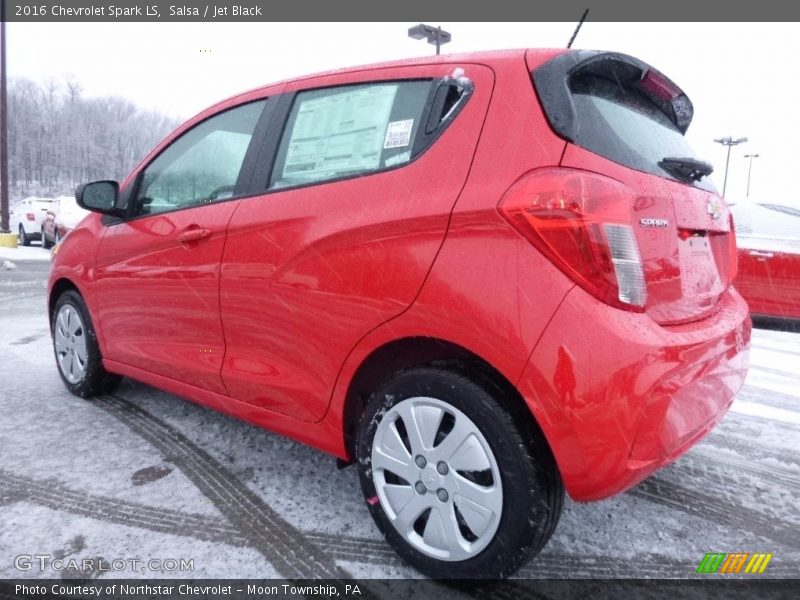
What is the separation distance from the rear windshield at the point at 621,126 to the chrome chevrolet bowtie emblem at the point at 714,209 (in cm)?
7

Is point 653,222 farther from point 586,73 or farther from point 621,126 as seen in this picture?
point 586,73

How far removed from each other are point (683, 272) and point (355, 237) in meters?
1.06

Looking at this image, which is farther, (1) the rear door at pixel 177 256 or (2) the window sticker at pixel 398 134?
(1) the rear door at pixel 177 256

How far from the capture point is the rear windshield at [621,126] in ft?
5.53

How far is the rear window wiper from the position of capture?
6.16ft

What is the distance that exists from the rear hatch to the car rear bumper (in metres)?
0.10

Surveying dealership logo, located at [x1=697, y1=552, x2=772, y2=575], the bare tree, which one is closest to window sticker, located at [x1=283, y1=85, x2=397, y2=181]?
dealership logo, located at [x1=697, y1=552, x2=772, y2=575]

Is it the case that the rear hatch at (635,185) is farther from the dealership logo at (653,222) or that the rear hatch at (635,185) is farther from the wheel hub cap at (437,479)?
the wheel hub cap at (437,479)

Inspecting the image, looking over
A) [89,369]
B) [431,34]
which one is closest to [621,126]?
[89,369]

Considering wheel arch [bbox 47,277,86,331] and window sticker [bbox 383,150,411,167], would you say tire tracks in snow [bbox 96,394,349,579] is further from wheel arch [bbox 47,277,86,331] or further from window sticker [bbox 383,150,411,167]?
window sticker [bbox 383,150,411,167]

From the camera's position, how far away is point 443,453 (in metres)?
1.75

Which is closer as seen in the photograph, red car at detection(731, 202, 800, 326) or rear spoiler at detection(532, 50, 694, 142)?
rear spoiler at detection(532, 50, 694, 142)

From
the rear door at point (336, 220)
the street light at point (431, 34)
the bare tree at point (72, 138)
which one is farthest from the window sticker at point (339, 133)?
the bare tree at point (72, 138)

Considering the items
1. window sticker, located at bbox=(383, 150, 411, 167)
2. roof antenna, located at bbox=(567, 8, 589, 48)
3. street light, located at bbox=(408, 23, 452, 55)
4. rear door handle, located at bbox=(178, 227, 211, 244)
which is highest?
street light, located at bbox=(408, 23, 452, 55)
